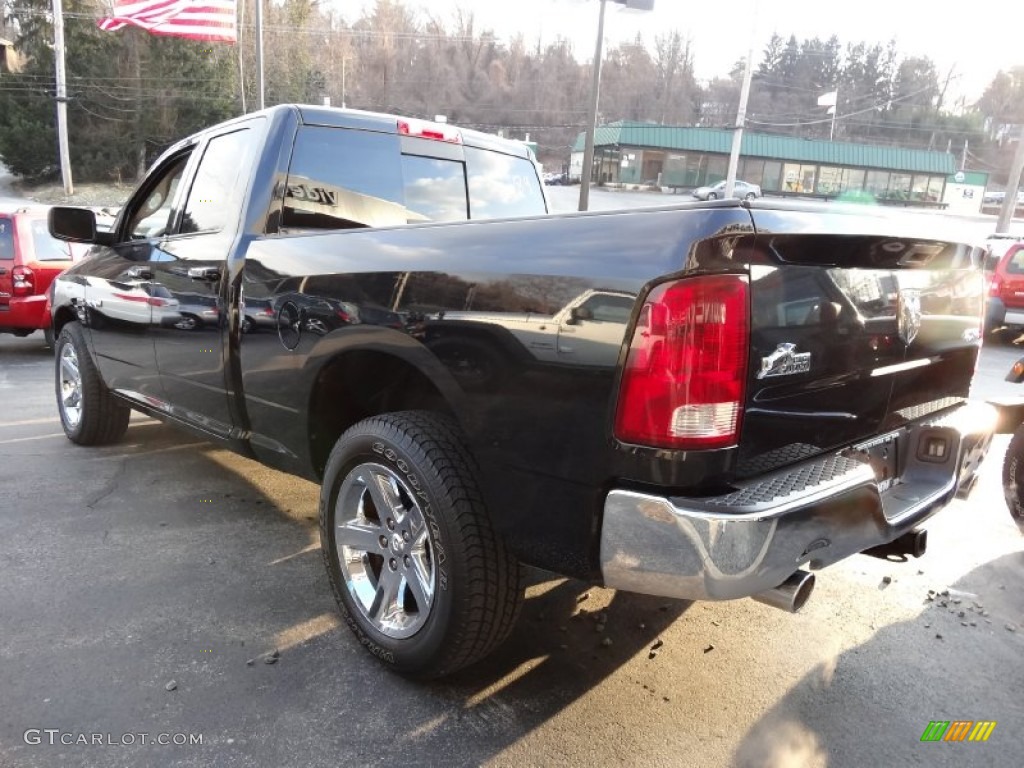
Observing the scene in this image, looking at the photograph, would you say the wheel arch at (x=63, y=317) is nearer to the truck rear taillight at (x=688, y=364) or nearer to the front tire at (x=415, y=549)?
the front tire at (x=415, y=549)

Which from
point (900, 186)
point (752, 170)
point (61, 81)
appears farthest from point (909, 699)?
point (900, 186)

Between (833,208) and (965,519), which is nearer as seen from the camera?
(833,208)

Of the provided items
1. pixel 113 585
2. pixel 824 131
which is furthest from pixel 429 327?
pixel 824 131

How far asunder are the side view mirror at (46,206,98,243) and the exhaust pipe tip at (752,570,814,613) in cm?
411

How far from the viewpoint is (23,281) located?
8.34 metres

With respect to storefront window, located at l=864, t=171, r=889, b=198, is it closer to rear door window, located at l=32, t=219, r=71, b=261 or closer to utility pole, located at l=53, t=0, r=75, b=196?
utility pole, located at l=53, t=0, r=75, b=196

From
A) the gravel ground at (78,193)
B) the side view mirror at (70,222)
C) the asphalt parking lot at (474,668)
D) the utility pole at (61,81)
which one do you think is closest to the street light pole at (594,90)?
the side view mirror at (70,222)

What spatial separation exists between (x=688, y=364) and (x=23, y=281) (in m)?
8.79

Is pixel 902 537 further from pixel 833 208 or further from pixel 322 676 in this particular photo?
pixel 322 676

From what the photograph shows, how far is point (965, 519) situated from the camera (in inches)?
173

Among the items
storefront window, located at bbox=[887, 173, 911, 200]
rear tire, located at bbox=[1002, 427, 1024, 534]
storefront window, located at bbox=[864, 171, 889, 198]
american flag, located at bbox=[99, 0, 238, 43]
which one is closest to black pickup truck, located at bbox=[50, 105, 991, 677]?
rear tire, located at bbox=[1002, 427, 1024, 534]

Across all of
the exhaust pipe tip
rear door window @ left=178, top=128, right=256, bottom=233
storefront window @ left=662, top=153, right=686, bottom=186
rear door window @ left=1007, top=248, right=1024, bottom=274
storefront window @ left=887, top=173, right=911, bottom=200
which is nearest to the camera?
the exhaust pipe tip

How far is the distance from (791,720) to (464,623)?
1126 mm

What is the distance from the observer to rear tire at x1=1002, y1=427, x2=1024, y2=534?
3.92 metres
